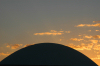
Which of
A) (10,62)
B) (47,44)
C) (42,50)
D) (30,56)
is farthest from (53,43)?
(10,62)

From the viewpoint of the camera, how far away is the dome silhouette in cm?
4622

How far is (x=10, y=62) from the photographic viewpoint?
4906cm

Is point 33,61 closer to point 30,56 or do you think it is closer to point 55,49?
point 30,56

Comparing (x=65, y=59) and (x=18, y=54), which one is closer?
(x=65, y=59)

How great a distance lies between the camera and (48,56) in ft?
156

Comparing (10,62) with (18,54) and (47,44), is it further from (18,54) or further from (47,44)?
(47,44)

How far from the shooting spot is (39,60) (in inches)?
1822

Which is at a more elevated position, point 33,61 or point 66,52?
point 66,52

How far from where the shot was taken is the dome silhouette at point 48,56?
46.2 metres

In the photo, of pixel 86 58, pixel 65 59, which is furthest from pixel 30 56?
pixel 86 58

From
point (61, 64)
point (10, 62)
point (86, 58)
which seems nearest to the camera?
point (61, 64)

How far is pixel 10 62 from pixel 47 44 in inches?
470

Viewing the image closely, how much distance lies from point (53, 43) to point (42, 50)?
525cm

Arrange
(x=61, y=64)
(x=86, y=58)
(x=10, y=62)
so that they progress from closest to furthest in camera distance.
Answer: (x=61, y=64) < (x=10, y=62) < (x=86, y=58)
